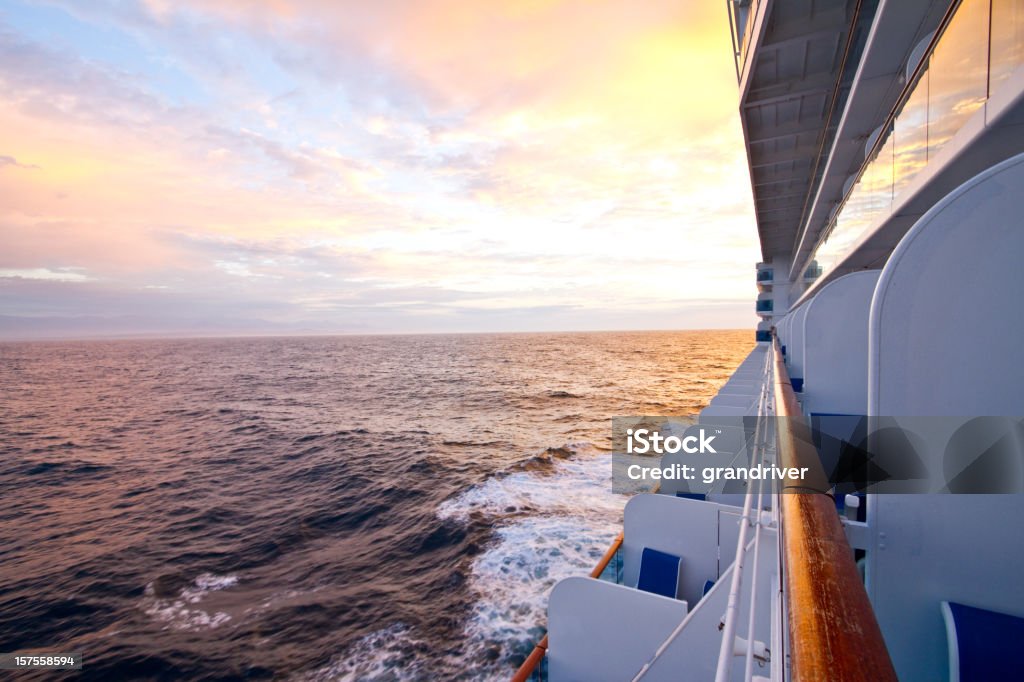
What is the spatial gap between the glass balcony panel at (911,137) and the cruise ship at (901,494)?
0.04 meters

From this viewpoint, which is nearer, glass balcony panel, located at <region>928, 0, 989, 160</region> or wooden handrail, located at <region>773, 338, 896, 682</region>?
wooden handrail, located at <region>773, 338, 896, 682</region>

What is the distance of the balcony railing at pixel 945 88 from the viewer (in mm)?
2967

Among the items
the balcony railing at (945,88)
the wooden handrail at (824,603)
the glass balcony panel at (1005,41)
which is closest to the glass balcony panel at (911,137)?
the balcony railing at (945,88)

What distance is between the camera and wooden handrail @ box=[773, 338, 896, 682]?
2.36 ft

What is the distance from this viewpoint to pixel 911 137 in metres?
4.88

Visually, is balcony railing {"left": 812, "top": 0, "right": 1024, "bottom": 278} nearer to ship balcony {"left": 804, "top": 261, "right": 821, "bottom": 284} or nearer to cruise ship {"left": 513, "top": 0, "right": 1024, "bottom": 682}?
cruise ship {"left": 513, "top": 0, "right": 1024, "bottom": 682}

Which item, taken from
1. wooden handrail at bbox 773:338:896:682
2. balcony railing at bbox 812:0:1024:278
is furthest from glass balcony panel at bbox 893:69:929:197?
wooden handrail at bbox 773:338:896:682

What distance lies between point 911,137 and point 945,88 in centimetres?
107

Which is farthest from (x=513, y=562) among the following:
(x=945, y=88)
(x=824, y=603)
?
(x=945, y=88)

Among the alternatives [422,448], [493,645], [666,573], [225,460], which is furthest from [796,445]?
[225,460]

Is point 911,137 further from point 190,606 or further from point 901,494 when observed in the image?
point 190,606

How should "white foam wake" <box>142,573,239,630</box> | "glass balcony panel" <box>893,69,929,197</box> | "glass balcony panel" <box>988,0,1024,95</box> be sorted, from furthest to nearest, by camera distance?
"white foam wake" <box>142,573,239,630</box>, "glass balcony panel" <box>893,69,929,197</box>, "glass balcony panel" <box>988,0,1024,95</box>

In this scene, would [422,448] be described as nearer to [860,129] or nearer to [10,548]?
[10,548]

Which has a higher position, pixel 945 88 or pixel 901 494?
pixel 945 88
